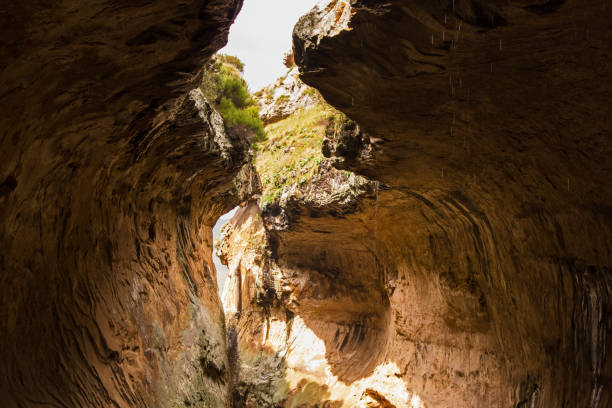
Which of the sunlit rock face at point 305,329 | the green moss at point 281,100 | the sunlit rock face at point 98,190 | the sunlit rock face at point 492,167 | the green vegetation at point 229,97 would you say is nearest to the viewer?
the sunlit rock face at point 98,190

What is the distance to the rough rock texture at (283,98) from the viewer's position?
2377 cm

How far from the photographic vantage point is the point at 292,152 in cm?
1822

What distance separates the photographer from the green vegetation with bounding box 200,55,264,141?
37.5 feet

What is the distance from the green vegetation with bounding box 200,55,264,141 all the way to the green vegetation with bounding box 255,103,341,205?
223 centimetres

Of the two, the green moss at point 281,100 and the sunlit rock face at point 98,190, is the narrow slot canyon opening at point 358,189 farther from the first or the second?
the green moss at point 281,100

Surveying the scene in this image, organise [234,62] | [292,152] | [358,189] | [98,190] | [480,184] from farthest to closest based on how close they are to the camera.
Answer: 1. [292,152]
2. [234,62]
3. [358,189]
4. [480,184]
5. [98,190]

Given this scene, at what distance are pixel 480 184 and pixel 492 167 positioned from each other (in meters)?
0.62

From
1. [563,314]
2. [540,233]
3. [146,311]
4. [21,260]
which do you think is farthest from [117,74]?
[563,314]

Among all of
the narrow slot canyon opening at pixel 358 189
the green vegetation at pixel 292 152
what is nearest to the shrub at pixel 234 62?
the green vegetation at pixel 292 152

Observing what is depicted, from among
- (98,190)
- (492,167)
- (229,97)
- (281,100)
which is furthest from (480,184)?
(281,100)

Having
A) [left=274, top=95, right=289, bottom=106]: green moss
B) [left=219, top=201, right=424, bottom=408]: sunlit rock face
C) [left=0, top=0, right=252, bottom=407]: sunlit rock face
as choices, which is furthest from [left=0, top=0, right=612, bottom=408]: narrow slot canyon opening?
[left=274, top=95, right=289, bottom=106]: green moss

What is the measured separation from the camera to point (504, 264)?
24.7 ft

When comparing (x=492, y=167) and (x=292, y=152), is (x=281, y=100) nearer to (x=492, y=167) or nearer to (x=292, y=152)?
(x=292, y=152)

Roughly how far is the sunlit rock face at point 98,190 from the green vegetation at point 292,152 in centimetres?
681
